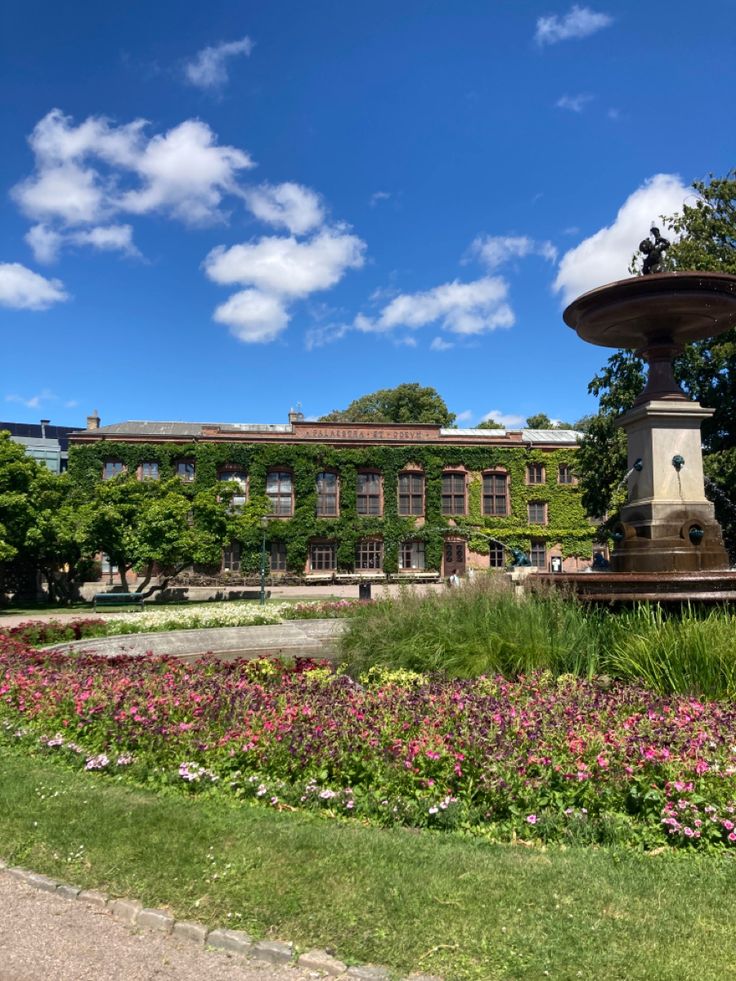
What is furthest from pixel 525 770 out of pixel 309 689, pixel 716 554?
pixel 716 554

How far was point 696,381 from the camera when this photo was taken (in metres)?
26.3

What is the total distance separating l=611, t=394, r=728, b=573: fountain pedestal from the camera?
9.31 m

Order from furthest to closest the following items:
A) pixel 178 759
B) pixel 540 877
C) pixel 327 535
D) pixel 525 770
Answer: pixel 327 535, pixel 178 759, pixel 525 770, pixel 540 877

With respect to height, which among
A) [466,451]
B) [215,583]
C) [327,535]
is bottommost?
[215,583]

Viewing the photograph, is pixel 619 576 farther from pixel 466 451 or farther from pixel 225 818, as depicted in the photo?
pixel 466 451

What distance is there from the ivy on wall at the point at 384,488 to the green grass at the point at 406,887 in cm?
3745

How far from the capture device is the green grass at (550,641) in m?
6.38

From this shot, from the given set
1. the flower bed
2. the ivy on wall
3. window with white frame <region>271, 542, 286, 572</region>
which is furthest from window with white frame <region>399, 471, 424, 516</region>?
the flower bed

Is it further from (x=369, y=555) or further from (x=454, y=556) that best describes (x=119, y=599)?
(x=454, y=556)

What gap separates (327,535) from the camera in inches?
1711

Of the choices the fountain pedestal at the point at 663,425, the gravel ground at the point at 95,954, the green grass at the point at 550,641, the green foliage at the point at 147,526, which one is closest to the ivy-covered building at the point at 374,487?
the green foliage at the point at 147,526

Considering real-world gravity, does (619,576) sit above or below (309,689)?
above

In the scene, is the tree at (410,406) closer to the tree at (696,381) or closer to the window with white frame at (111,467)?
the window with white frame at (111,467)

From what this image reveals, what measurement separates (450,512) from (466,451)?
4.05 metres
